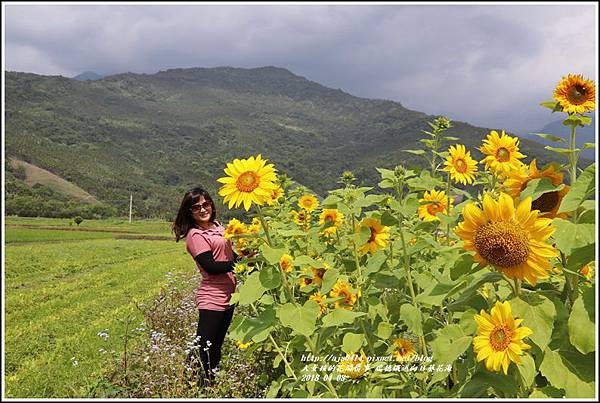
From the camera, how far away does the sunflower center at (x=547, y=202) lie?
1803 millimetres

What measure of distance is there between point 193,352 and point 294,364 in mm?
1733

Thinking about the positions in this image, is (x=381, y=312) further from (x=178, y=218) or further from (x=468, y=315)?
(x=178, y=218)

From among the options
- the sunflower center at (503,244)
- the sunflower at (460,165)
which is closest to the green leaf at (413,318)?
the sunflower center at (503,244)

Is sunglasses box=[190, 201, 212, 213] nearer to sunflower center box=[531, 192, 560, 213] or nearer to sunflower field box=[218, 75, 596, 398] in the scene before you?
sunflower field box=[218, 75, 596, 398]

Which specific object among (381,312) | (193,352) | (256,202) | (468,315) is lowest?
(193,352)

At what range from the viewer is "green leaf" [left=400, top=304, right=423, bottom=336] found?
2.02 meters

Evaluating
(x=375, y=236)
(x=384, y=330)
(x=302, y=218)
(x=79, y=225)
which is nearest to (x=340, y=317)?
(x=384, y=330)

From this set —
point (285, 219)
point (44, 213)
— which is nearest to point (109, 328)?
point (285, 219)

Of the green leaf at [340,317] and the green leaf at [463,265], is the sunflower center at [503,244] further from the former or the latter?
the green leaf at [340,317]

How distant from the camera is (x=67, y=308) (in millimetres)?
9750

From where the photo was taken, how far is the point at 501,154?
9.10 ft

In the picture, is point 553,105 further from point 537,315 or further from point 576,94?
point 537,315

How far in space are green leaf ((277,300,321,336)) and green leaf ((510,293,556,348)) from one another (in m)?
0.84

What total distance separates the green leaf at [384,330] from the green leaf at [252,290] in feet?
1.96
